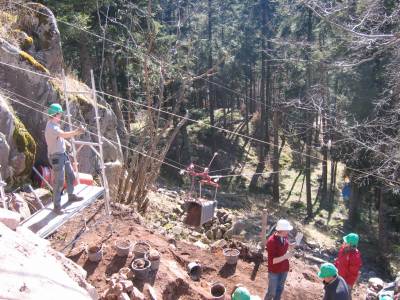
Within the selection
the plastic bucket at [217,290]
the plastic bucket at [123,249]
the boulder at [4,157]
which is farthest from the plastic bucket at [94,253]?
the boulder at [4,157]

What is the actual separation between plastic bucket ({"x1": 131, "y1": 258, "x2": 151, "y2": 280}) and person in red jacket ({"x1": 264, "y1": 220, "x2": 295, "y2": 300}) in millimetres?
1729

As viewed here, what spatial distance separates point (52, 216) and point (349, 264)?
4.42 meters

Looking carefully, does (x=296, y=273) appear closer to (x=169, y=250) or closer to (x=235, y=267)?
(x=235, y=267)

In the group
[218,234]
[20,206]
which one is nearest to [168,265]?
[20,206]

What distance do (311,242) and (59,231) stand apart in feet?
47.9

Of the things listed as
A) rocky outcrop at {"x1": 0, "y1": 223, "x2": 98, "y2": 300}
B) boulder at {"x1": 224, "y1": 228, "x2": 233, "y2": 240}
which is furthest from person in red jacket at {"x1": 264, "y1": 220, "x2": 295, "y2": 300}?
boulder at {"x1": 224, "y1": 228, "x2": 233, "y2": 240}

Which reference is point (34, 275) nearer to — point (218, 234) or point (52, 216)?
point (52, 216)

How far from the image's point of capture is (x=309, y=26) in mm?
24766

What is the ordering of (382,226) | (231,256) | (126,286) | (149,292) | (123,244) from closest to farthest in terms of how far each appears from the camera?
(126,286) → (149,292) → (123,244) → (231,256) → (382,226)

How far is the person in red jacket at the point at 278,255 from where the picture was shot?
6.21m

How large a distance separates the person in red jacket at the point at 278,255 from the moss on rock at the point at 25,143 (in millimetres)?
5385

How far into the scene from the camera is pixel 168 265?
710cm

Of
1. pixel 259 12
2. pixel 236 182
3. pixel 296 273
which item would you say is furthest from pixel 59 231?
pixel 259 12

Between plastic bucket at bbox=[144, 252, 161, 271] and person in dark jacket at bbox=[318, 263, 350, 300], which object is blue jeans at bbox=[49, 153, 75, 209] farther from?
person in dark jacket at bbox=[318, 263, 350, 300]
